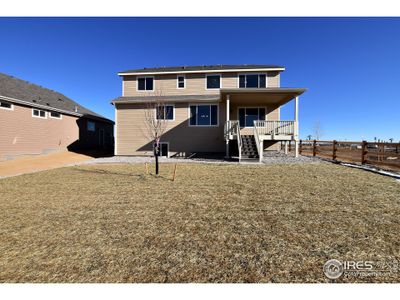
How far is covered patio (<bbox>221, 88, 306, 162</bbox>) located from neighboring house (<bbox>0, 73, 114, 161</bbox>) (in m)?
14.8

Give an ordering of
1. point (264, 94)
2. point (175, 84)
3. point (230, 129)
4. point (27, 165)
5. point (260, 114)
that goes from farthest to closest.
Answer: point (175, 84), point (260, 114), point (230, 129), point (264, 94), point (27, 165)

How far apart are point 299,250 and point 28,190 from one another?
7.56m

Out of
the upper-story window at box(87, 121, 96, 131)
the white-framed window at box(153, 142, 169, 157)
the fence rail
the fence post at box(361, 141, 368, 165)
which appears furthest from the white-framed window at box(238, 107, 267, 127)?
A: the upper-story window at box(87, 121, 96, 131)

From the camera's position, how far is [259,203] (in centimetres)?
445

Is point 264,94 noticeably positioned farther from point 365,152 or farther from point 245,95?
point 365,152

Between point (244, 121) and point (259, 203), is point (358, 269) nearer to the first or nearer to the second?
point (259, 203)

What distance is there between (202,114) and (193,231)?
11.9m

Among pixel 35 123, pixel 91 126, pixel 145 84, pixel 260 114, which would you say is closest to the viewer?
pixel 35 123

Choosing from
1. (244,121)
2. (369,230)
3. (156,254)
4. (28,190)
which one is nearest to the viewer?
(156,254)

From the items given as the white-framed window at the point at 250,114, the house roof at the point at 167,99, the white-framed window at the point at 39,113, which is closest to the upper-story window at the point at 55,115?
the white-framed window at the point at 39,113

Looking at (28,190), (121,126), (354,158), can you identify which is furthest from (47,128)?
(354,158)

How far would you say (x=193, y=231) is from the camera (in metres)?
3.12

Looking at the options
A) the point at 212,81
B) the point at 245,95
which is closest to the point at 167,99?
the point at 212,81

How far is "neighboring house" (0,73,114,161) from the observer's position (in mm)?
12250
